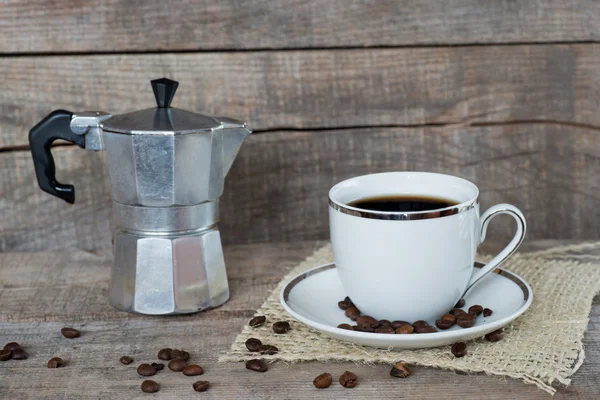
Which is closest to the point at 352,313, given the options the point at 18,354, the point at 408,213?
the point at 408,213

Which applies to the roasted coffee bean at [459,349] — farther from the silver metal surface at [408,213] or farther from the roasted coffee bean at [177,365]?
the roasted coffee bean at [177,365]

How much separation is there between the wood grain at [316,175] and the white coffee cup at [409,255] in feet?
1.21

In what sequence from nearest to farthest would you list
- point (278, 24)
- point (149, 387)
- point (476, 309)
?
1. point (149, 387)
2. point (476, 309)
3. point (278, 24)

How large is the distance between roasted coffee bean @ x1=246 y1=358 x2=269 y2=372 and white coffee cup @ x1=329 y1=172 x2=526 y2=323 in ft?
0.42

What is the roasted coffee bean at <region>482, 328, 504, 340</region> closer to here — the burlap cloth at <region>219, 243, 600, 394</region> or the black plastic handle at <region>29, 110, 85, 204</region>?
the burlap cloth at <region>219, 243, 600, 394</region>

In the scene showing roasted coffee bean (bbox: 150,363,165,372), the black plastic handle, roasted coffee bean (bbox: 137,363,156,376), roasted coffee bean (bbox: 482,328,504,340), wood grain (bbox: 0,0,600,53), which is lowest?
roasted coffee bean (bbox: 150,363,165,372)

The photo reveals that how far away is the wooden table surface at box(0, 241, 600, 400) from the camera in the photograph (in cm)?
64

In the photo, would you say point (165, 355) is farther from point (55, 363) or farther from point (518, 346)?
point (518, 346)

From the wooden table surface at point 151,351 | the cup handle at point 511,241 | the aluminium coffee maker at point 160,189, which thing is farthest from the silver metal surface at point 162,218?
the cup handle at point 511,241

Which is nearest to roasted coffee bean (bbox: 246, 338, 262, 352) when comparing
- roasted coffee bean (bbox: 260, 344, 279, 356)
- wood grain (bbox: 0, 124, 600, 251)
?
roasted coffee bean (bbox: 260, 344, 279, 356)

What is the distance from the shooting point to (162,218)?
822 mm

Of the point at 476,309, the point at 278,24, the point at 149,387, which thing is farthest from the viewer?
the point at 278,24

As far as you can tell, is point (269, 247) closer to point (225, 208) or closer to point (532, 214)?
point (225, 208)

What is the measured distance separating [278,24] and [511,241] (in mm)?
515
